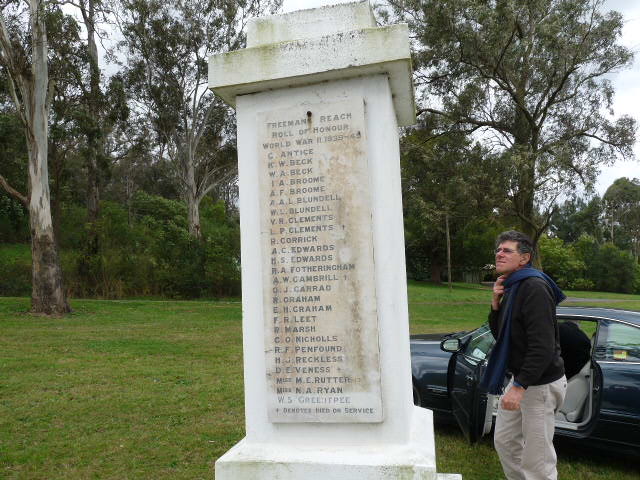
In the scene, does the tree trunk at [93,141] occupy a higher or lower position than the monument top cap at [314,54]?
higher

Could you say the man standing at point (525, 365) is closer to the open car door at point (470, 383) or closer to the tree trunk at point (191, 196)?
the open car door at point (470, 383)

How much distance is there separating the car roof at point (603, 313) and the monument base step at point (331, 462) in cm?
300

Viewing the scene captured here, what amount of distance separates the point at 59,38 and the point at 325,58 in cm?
1934

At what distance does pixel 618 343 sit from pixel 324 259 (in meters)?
3.39

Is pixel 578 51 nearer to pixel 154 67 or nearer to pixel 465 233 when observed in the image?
pixel 154 67

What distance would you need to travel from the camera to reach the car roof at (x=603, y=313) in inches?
200

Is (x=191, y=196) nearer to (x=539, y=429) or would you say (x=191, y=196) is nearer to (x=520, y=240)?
(x=520, y=240)

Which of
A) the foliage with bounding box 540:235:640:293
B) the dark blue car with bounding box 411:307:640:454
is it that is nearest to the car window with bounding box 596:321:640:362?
the dark blue car with bounding box 411:307:640:454

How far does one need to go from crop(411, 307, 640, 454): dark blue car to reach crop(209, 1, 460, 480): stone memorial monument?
212cm

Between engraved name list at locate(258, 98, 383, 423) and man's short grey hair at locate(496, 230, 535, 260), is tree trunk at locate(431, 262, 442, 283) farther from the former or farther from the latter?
engraved name list at locate(258, 98, 383, 423)

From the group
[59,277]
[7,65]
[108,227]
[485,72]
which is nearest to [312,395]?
[59,277]

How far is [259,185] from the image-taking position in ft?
9.96

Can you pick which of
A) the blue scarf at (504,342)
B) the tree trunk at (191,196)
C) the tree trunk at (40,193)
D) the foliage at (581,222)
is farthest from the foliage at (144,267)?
the foliage at (581,222)

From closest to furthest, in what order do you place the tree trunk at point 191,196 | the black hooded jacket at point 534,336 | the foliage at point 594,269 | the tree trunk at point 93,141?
the black hooded jacket at point 534,336
the tree trunk at point 93,141
the tree trunk at point 191,196
the foliage at point 594,269
